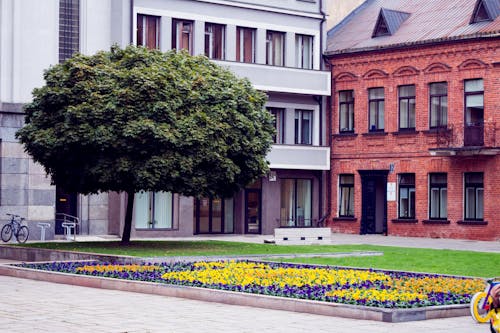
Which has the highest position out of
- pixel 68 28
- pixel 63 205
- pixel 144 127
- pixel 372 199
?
pixel 68 28

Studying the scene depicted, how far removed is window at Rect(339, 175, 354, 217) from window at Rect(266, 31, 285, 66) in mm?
6353

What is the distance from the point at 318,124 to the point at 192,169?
837 inches

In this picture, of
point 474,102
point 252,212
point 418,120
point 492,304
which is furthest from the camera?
point 252,212

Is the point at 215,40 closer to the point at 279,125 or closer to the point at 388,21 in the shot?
the point at 279,125

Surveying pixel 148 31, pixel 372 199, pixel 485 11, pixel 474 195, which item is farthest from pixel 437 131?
pixel 148 31

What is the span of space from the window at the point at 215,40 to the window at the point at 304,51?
4.46m

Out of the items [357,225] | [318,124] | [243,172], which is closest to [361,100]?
[318,124]

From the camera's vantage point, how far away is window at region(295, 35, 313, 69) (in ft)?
169

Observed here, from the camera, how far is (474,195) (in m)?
46.2

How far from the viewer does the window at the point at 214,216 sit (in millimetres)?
48062

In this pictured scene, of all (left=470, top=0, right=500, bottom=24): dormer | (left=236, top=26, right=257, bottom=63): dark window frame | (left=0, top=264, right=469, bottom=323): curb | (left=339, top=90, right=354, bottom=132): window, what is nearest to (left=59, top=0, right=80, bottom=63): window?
(left=236, top=26, right=257, bottom=63): dark window frame

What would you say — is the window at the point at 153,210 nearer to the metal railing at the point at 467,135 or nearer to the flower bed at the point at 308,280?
the metal railing at the point at 467,135

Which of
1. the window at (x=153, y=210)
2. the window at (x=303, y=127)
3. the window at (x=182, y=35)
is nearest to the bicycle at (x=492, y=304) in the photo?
the window at (x=153, y=210)

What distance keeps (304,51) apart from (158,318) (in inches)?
1433
